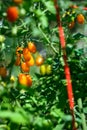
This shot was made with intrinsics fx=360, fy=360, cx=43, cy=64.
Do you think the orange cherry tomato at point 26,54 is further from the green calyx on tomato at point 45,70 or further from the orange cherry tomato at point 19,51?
the green calyx on tomato at point 45,70

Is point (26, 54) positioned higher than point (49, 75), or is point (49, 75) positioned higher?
point (26, 54)

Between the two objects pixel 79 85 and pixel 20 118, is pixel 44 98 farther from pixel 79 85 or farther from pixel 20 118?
pixel 20 118

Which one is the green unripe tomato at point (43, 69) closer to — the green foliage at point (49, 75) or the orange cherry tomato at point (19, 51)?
the green foliage at point (49, 75)

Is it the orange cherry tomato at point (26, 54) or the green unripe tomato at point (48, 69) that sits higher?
the orange cherry tomato at point (26, 54)

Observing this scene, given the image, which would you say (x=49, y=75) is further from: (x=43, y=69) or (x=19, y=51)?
(x=19, y=51)

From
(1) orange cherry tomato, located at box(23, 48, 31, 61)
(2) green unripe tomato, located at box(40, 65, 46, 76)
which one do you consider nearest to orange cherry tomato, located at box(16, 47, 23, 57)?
(1) orange cherry tomato, located at box(23, 48, 31, 61)

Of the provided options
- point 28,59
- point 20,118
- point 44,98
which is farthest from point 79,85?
point 20,118

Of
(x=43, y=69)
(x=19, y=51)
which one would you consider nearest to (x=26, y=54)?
(x=19, y=51)

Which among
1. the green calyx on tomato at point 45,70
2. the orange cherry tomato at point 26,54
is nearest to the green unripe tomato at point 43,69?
the green calyx on tomato at point 45,70

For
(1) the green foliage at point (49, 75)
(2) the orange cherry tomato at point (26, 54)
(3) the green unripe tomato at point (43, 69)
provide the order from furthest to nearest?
(2) the orange cherry tomato at point (26, 54), (3) the green unripe tomato at point (43, 69), (1) the green foliage at point (49, 75)

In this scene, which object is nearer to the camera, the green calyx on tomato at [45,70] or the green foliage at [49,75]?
the green foliage at [49,75]

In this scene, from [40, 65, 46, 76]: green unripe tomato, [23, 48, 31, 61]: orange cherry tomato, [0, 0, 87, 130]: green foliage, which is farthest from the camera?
[23, 48, 31, 61]: orange cherry tomato

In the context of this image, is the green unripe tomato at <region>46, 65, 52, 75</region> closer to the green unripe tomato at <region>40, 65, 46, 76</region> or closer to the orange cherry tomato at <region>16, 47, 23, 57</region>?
the green unripe tomato at <region>40, 65, 46, 76</region>

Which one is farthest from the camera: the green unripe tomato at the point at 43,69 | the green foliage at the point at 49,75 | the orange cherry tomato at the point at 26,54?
the orange cherry tomato at the point at 26,54
